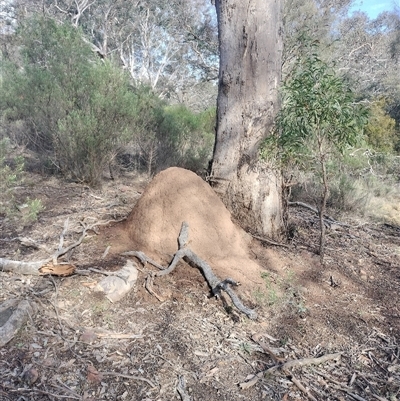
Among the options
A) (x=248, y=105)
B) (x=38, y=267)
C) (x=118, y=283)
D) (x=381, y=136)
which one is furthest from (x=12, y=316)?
(x=381, y=136)

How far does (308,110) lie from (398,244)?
116 inches

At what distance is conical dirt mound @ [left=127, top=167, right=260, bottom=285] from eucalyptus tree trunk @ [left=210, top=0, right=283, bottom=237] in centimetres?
42

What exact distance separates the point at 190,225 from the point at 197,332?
113cm

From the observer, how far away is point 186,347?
8.69 feet

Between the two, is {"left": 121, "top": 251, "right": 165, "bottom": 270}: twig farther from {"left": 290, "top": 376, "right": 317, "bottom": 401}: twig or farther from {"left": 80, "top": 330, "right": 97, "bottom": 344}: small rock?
{"left": 290, "top": 376, "right": 317, "bottom": 401}: twig

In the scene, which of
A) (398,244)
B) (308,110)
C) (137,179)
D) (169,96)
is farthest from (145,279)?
(169,96)

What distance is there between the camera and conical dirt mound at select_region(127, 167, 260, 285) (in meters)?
3.60

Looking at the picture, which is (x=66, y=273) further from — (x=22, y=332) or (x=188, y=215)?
(x=188, y=215)

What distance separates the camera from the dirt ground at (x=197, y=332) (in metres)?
2.28

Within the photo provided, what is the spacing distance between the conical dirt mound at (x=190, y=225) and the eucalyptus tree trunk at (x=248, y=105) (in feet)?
1.39

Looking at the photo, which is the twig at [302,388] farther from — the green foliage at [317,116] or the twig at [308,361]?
the green foliage at [317,116]

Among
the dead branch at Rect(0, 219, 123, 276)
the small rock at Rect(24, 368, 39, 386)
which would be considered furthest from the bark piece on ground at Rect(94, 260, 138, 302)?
the small rock at Rect(24, 368, 39, 386)

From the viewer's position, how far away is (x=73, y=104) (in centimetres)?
659

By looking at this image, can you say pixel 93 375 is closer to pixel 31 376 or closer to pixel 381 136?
pixel 31 376
